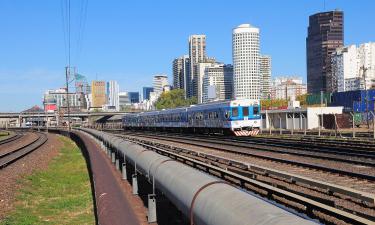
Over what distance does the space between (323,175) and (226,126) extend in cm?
2813

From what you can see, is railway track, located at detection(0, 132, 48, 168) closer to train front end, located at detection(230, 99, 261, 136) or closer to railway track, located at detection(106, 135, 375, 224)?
railway track, located at detection(106, 135, 375, 224)

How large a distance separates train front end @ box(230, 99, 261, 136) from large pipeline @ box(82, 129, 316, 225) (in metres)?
34.1

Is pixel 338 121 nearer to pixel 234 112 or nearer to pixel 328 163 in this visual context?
pixel 234 112

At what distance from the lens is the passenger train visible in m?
44.1

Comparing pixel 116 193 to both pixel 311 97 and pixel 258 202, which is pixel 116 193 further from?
pixel 311 97

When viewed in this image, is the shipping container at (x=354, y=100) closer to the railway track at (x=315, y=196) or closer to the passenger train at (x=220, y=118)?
the passenger train at (x=220, y=118)

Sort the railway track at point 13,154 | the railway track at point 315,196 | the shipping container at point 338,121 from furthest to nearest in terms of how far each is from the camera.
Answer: the shipping container at point 338,121
the railway track at point 13,154
the railway track at point 315,196

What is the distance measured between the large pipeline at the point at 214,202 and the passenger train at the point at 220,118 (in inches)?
1354

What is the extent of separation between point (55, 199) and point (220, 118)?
2999cm

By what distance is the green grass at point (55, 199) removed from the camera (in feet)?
43.3

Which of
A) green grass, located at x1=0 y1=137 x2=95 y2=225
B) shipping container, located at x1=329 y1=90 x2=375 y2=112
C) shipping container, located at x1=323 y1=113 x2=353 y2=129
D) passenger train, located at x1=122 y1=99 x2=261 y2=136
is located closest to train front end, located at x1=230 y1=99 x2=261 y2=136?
passenger train, located at x1=122 y1=99 x2=261 y2=136

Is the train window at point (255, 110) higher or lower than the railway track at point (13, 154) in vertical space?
higher

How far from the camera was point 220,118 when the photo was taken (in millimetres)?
46125

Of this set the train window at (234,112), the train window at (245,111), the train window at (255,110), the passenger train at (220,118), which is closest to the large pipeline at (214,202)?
the train window at (234,112)
